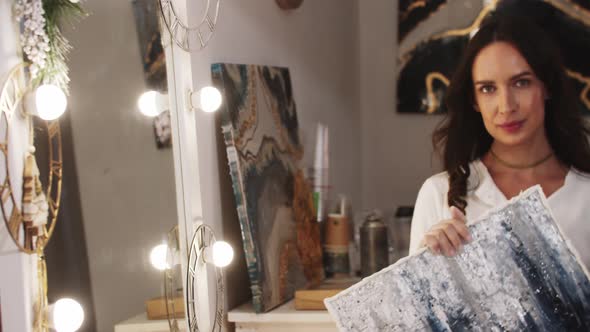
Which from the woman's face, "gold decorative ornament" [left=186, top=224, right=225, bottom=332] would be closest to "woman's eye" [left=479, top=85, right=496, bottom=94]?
the woman's face

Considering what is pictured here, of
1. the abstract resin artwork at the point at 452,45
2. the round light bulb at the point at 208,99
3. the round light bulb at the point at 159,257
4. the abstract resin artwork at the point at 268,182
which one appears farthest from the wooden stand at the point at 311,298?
the abstract resin artwork at the point at 452,45

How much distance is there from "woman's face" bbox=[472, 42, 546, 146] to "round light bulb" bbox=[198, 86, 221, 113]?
0.52 meters

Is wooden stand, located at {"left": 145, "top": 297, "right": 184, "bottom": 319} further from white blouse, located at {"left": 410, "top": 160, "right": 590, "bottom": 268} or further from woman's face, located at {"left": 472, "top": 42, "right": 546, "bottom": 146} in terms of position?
woman's face, located at {"left": 472, "top": 42, "right": 546, "bottom": 146}

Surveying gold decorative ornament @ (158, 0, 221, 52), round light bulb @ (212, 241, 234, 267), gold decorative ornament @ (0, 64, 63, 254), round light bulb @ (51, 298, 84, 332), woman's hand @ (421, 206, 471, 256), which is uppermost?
gold decorative ornament @ (158, 0, 221, 52)

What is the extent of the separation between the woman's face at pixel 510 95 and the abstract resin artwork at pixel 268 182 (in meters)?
0.54

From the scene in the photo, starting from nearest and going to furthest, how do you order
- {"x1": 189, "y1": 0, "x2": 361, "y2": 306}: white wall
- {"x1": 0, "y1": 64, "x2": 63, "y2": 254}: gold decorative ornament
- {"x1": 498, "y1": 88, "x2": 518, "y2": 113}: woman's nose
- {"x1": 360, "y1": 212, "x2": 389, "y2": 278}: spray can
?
{"x1": 0, "y1": 64, "x2": 63, "y2": 254}: gold decorative ornament < {"x1": 498, "y1": 88, "x2": 518, "y2": 113}: woman's nose < {"x1": 189, "y1": 0, "x2": 361, "y2": 306}: white wall < {"x1": 360, "y1": 212, "x2": 389, "y2": 278}: spray can

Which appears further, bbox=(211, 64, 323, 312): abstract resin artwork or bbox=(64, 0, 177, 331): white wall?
bbox=(211, 64, 323, 312): abstract resin artwork

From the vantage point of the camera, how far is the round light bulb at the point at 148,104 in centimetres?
122

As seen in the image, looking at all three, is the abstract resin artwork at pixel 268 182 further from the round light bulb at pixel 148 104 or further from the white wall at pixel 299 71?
the round light bulb at pixel 148 104

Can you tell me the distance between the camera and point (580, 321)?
3.48ft

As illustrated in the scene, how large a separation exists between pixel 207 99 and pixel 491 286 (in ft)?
2.11

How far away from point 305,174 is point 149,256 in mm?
767

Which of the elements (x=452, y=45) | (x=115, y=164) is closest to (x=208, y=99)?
(x=115, y=164)

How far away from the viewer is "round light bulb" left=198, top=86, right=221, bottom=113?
4.41ft
